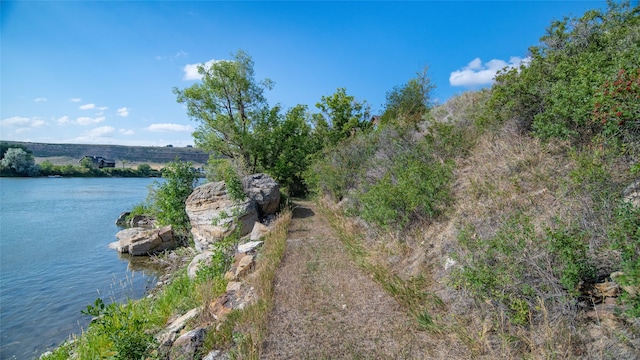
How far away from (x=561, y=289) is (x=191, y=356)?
14.6ft

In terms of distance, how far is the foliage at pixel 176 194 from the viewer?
535 inches

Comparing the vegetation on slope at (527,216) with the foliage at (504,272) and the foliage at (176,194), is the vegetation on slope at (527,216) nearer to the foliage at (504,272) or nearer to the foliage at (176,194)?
the foliage at (504,272)

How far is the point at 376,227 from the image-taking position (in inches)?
282

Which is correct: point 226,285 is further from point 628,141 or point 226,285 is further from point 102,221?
point 102,221

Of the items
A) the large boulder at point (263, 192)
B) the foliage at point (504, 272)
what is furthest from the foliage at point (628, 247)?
the large boulder at point (263, 192)

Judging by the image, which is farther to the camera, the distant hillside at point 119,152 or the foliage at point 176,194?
the distant hillside at point 119,152

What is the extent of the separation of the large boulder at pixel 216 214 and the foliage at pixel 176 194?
7.54 feet

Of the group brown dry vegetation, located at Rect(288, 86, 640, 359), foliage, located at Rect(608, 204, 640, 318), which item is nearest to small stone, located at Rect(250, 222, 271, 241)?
brown dry vegetation, located at Rect(288, 86, 640, 359)

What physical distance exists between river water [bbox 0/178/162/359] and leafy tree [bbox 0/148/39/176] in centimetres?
4397

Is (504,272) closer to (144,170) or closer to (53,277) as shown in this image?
(53,277)

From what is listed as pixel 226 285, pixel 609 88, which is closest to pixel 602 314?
pixel 609 88

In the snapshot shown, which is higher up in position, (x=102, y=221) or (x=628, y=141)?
(x=628, y=141)

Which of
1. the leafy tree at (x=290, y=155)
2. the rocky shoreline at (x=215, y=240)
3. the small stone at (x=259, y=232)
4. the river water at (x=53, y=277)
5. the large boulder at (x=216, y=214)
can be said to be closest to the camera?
the rocky shoreline at (x=215, y=240)

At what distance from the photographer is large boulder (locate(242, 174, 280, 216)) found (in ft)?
38.5
